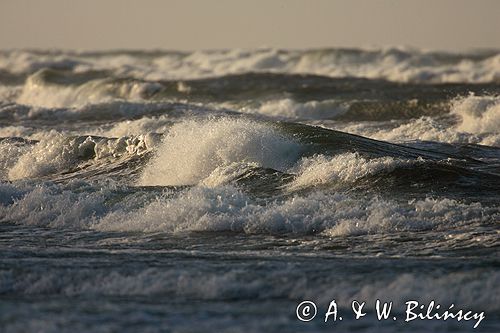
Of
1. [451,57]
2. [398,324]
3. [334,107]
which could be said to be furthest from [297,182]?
[451,57]

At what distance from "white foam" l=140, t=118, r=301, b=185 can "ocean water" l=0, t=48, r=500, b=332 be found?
27 mm

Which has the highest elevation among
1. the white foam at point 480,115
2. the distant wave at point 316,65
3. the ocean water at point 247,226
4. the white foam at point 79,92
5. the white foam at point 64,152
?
the distant wave at point 316,65

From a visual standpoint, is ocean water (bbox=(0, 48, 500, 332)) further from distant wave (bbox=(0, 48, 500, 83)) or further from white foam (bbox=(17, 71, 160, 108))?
distant wave (bbox=(0, 48, 500, 83))

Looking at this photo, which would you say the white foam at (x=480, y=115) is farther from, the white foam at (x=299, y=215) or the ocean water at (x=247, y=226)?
the white foam at (x=299, y=215)

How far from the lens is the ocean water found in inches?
334

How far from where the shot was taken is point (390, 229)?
1127 cm

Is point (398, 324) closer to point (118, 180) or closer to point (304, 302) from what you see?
point (304, 302)

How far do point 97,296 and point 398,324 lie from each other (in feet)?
8.01

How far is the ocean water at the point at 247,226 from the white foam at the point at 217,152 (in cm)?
3

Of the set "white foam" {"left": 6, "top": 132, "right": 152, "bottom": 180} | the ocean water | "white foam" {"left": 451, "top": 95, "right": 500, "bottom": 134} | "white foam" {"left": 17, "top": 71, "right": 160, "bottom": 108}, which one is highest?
"white foam" {"left": 17, "top": 71, "right": 160, "bottom": 108}

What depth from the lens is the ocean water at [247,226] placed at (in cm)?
848

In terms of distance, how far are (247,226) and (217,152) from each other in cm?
436

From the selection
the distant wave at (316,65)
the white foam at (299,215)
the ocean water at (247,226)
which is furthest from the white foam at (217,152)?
the distant wave at (316,65)

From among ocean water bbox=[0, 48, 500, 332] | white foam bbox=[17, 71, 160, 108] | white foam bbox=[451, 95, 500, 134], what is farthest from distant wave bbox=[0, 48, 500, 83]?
ocean water bbox=[0, 48, 500, 332]
